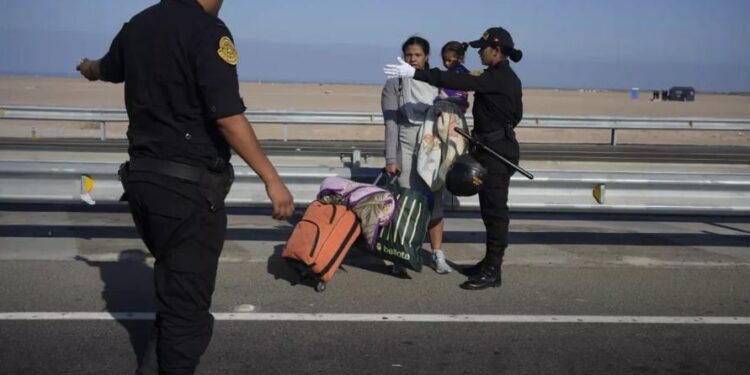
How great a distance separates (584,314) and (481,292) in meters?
0.77

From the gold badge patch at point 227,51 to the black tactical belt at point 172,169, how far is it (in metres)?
0.45

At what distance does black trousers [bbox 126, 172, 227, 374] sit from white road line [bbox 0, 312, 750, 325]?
1.66m

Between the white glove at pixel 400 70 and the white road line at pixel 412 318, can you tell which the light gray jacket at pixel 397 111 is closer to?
the white glove at pixel 400 70

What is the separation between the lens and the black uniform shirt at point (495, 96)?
565 centimetres

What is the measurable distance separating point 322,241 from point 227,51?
2.62 m

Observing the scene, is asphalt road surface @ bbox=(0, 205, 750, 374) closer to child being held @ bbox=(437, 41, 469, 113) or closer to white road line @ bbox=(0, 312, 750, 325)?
white road line @ bbox=(0, 312, 750, 325)

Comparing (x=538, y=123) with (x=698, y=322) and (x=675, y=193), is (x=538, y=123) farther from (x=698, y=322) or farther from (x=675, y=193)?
(x=698, y=322)

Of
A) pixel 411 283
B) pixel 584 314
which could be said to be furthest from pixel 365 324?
pixel 584 314

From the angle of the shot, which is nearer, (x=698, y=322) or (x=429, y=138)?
(x=698, y=322)

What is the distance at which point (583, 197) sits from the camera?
254 inches

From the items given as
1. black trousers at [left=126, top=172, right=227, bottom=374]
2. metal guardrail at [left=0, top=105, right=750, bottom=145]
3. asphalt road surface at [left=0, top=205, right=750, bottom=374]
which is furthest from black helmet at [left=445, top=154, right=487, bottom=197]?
metal guardrail at [left=0, top=105, right=750, bottom=145]

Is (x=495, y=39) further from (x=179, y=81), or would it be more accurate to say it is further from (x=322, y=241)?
(x=179, y=81)

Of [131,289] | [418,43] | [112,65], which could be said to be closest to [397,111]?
[418,43]

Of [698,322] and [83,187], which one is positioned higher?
[83,187]
